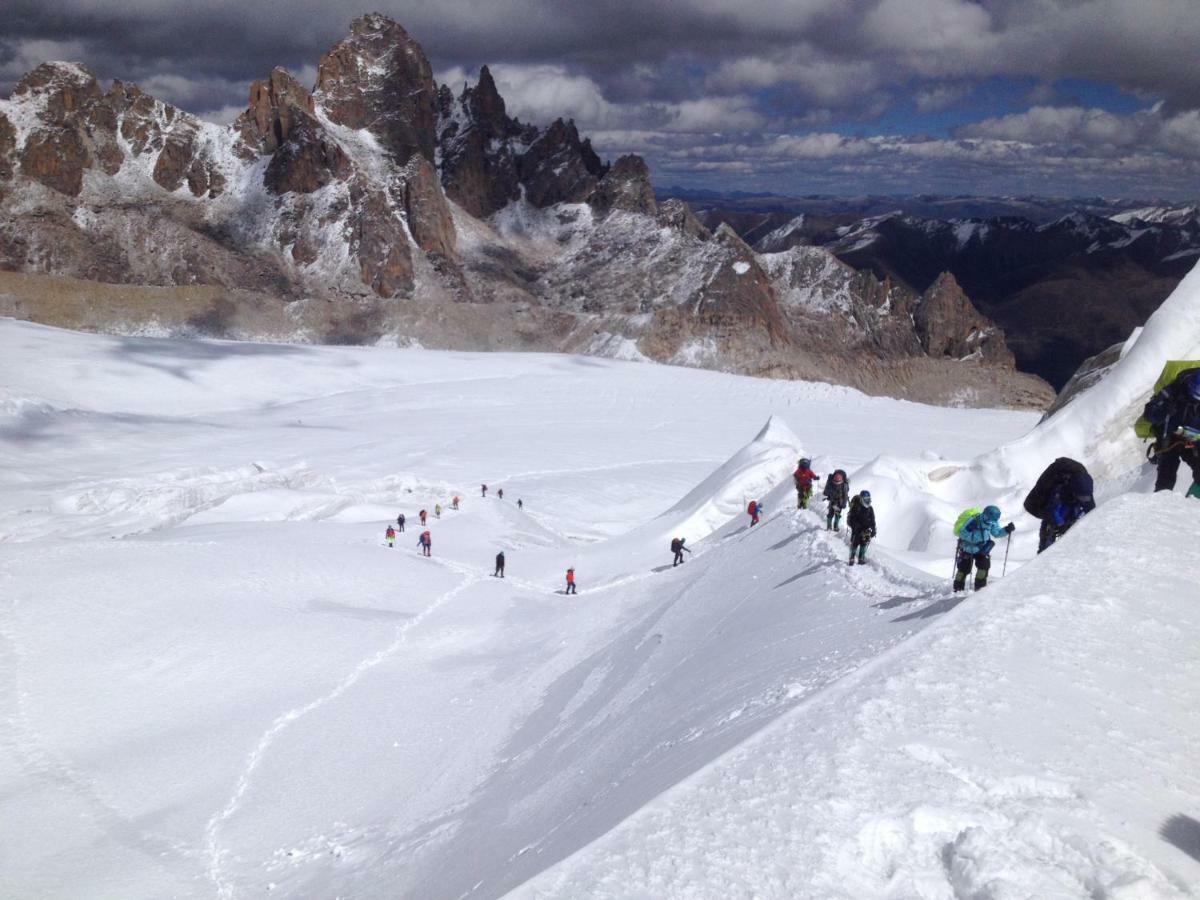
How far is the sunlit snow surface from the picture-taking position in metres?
5.33

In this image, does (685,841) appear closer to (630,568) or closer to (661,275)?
(630,568)

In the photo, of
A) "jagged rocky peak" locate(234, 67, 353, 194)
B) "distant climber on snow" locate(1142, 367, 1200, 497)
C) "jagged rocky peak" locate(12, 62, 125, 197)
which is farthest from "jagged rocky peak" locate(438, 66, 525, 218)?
"distant climber on snow" locate(1142, 367, 1200, 497)

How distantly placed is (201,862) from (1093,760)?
929cm

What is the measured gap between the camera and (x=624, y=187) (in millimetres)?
179625

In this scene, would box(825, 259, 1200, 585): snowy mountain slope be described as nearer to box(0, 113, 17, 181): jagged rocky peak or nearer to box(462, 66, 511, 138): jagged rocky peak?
box(0, 113, 17, 181): jagged rocky peak

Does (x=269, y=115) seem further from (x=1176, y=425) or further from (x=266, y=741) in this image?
(x=1176, y=425)

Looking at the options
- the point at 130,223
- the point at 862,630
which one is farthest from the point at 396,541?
the point at 130,223

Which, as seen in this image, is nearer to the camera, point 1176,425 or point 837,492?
point 1176,425

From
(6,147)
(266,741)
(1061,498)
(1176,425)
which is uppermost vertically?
(6,147)

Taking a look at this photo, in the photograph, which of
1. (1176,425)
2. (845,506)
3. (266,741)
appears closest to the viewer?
(1176,425)

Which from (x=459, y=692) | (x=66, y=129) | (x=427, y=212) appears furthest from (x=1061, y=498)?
(x=66, y=129)

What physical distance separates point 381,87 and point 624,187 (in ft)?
160

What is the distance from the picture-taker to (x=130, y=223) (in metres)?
127

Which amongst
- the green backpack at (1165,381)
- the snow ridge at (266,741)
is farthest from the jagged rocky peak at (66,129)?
the green backpack at (1165,381)
